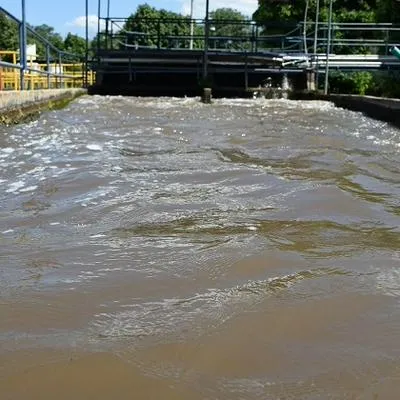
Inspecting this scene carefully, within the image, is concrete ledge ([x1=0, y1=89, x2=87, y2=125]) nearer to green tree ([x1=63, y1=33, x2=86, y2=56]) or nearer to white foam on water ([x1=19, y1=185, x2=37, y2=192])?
white foam on water ([x1=19, y1=185, x2=37, y2=192])

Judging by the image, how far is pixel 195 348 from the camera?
181 cm

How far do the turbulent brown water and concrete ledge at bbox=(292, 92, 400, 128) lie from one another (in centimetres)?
494

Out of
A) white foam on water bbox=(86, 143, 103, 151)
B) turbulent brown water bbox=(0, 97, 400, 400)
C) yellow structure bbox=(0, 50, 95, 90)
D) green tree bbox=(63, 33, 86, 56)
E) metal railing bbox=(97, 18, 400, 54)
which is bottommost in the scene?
turbulent brown water bbox=(0, 97, 400, 400)

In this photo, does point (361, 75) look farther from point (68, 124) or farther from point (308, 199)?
point (308, 199)

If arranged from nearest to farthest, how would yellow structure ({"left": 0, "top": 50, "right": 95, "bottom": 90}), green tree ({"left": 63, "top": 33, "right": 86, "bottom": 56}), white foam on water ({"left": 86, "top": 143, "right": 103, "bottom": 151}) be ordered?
white foam on water ({"left": 86, "top": 143, "right": 103, "bottom": 151}) → yellow structure ({"left": 0, "top": 50, "right": 95, "bottom": 90}) → green tree ({"left": 63, "top": 33, "right": 86, "bottom": 56})

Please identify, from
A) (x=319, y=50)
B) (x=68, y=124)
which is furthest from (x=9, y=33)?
(x=68, y=124)

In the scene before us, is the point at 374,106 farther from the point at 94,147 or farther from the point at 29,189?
the point at 29,189

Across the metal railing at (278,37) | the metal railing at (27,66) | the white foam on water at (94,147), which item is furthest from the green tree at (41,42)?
the white foam on water at (94,147)

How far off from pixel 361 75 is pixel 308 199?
14267 millimetres

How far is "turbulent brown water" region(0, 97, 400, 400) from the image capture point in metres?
1.67

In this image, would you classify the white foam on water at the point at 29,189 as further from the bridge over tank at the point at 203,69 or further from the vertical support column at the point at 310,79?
the vertical support column at the point at 310,79

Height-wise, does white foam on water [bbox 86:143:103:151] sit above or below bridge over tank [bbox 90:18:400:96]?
below

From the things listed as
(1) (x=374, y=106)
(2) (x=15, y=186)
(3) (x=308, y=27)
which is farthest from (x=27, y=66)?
(3) (x=308, y=27)

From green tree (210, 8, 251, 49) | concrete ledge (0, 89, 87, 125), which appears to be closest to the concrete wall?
green tree (210, 8, 251, 49)
